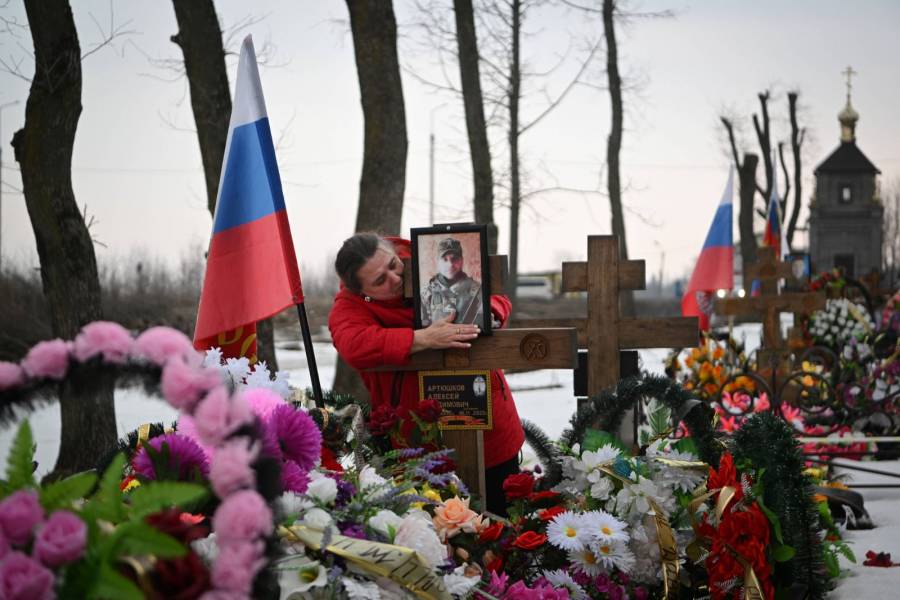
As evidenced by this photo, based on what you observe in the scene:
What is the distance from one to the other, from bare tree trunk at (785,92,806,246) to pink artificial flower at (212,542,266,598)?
3416cm

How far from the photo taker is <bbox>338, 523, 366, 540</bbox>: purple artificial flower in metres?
2.02

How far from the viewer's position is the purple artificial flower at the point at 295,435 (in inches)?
77.6

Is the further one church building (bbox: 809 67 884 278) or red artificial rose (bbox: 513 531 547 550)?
church building (bbox: 809 67 884 278)

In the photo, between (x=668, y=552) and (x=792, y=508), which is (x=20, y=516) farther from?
(x=792, y=508)

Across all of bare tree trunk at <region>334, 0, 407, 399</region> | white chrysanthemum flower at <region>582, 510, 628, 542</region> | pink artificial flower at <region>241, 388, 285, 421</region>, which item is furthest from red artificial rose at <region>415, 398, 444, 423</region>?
bare tree trunk at <region>334, 0, 407, 399</region>

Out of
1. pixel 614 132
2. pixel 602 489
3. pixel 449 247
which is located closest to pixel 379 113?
pixel 449 247

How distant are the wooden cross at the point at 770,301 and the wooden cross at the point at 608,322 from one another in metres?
4.74

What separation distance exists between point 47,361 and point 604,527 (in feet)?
5.41

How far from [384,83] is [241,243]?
454 centimetres

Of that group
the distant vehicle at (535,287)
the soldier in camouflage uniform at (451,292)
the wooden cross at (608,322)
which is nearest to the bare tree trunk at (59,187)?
the wooden cross at (608,322)

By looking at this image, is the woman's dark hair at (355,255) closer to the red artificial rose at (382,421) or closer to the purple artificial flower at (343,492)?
the red artificial rose at (382,421)

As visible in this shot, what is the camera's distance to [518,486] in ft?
9.61

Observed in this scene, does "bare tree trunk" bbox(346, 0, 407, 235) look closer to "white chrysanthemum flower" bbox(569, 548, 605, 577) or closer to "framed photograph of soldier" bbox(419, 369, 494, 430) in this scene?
"framed photograph of soldier" bbox(419, 369, 494, 430)

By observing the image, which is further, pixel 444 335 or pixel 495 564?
pixel 444 335
